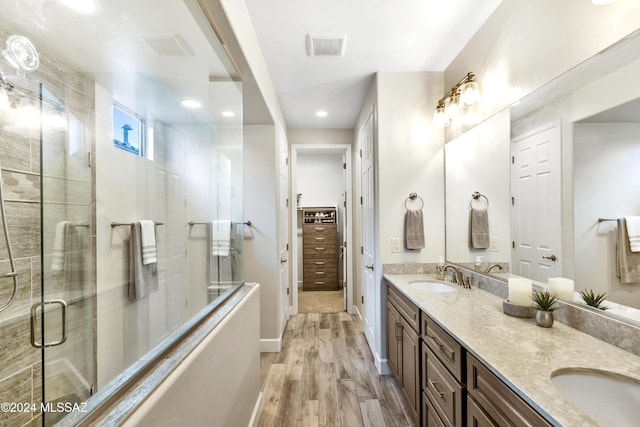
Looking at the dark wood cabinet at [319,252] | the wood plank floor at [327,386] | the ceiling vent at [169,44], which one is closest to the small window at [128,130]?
the ceiling vent at [169,44]

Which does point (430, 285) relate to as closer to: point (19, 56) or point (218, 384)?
point (218, 384)

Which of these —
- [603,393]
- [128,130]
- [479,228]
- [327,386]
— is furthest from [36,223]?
[479,228]

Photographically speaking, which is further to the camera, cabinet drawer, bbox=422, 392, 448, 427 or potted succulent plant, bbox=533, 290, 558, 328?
cabinet drawer, bbox=422, 392, 448, 427

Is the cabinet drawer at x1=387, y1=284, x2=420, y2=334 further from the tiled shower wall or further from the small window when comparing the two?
the small window

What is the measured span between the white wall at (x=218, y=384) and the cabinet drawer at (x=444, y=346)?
1.01 m

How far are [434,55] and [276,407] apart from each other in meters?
2.99

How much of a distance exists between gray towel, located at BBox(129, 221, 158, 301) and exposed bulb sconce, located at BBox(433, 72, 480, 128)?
2.42m

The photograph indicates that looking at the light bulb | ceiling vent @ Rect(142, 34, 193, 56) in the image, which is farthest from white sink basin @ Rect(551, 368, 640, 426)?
ceiling vent @ Rect(142, 34, 193, 56)

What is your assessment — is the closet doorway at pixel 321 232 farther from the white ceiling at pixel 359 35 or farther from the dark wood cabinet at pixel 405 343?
the dark wood cabinet at pixel 405 343

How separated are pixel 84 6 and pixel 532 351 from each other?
2.27m

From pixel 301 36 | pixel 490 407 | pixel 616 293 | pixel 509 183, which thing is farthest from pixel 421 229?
pixel 301 36

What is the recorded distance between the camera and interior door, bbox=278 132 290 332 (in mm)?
3022

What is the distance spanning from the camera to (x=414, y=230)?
2354mm

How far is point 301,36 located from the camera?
1.97 metres
